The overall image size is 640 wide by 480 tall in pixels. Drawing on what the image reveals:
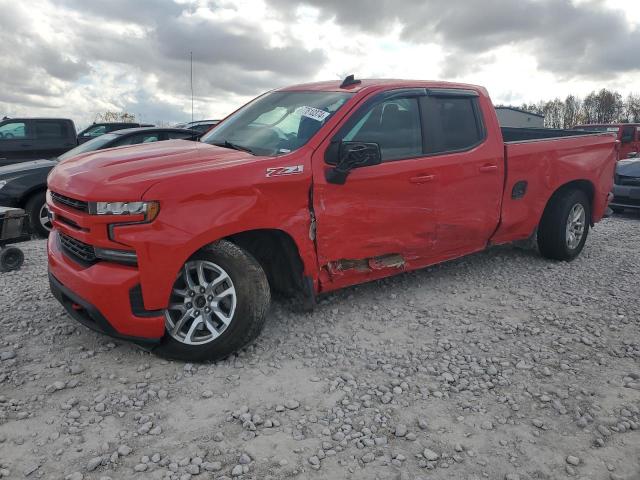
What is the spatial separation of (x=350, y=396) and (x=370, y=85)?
7.84 ft

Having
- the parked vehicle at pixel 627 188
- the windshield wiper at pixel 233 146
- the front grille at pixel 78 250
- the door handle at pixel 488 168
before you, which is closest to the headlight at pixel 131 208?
the front grille at pixel 78 250

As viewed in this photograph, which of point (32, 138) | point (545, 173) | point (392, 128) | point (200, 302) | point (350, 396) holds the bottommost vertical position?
point (350, 396)

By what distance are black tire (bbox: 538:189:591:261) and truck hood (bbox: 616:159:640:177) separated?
14.0 feet

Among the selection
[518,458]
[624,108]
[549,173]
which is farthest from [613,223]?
[624,108]

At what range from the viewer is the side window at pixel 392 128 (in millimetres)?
3996

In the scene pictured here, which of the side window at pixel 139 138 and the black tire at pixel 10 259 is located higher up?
the side window at pixel 139 138

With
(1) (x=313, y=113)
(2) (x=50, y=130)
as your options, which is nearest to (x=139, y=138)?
(2) (x=50, y=130)

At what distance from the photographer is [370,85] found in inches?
165

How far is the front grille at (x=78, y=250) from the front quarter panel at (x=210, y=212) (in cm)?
33

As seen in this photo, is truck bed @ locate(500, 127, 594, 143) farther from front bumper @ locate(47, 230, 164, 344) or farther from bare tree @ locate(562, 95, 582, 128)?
bare tree @ locate(562, 95, 582, 128)

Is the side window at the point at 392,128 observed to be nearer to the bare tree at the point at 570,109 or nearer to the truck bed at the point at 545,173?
the truck bed at the point at 545,173

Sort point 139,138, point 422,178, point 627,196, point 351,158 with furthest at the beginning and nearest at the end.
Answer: point 627,196
point 139,138
point 422,178
point 351,158

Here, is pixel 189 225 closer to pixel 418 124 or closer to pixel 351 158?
pixel 351 158

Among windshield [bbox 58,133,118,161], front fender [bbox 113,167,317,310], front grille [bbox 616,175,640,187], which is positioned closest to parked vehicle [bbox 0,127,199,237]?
windshield [bbox 58,133,118,161]
